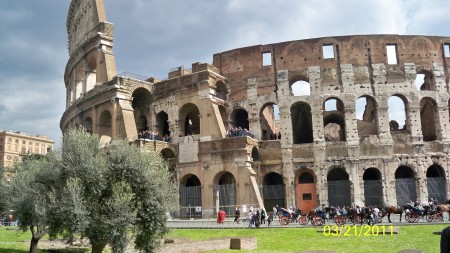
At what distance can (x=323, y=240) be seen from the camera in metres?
16.8

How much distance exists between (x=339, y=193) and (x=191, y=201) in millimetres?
9653

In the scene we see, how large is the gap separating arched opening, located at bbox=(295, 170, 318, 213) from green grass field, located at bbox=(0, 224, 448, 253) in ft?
30.3

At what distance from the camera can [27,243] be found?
17.8 metres

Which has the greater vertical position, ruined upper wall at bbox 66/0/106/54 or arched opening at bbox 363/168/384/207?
ruined upper wall at bbox 66/0/106/54

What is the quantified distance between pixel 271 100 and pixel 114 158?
1888 centimetres

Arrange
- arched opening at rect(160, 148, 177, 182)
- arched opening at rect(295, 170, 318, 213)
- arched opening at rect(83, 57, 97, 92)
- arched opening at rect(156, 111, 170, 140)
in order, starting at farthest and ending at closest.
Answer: arched opening at rect(83, 57, 97, 92) → arched opening at rect(156, 111, 170, 140) → arched opening at rect(160, 148, 177, 182) → arched opening at rect(295, 170, 318, 213)

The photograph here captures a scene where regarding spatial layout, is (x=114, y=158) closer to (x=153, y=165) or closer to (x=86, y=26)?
(x=153, y=165)

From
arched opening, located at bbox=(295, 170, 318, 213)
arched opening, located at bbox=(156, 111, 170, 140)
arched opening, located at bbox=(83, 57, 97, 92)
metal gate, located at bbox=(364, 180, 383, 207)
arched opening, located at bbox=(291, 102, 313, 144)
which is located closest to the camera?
metal gate, located at bbox=(364, 180, 383, 207)

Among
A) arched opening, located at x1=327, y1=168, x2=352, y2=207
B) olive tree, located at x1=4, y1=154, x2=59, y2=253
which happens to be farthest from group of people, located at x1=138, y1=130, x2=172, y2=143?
olive tree, located at x1=4, y1=154, x2=59, y2=253

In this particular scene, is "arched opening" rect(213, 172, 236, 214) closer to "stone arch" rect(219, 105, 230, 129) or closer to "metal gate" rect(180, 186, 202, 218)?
"metal gate" rect(180, 186, 202, 218)

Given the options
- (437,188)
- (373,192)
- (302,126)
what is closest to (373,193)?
(373,192)

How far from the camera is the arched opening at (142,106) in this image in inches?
1303

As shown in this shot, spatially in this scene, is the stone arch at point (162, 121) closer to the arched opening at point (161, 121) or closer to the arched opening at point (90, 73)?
the arched opening at point (161, 121)

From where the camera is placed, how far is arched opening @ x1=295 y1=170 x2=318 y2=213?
96.1 feet
